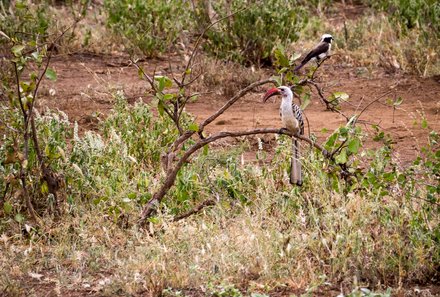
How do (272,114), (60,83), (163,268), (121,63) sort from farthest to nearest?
(121,63) → (60,83) → (272,114) → (163,268)

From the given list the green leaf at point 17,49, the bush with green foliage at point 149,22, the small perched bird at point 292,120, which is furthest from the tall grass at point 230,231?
the bush with green foliage at point 149,22

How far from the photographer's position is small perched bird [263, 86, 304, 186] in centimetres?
585

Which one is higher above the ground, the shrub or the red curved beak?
the red curved beak

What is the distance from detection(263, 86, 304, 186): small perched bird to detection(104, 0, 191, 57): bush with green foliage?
5.14 meters

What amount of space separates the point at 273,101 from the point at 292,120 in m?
3.54

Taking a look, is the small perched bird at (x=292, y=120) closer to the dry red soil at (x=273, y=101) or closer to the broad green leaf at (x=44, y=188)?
the broad green leaf at (x=44, y=188)

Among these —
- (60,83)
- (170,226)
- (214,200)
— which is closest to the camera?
(170,226)

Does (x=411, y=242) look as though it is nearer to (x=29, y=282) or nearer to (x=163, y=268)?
(x=163, y=268)

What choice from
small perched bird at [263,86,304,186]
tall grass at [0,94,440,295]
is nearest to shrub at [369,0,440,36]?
tall grass at [0,94,440,295]

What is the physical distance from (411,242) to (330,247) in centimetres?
44

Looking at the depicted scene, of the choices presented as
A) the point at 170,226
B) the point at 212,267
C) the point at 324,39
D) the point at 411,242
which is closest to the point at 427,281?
the point at 411,242

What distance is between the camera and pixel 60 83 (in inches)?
404

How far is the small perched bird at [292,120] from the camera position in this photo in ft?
19.2

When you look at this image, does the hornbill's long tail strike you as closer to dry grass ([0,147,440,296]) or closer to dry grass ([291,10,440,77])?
dry grass ([0,147,440,296])
